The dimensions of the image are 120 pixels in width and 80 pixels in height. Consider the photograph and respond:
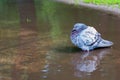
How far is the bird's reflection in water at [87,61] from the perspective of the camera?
652cm

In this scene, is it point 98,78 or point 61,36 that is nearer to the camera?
point 98,78

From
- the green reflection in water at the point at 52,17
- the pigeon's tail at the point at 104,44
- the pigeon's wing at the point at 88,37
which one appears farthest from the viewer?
the green reflection in water at the point at 52,17

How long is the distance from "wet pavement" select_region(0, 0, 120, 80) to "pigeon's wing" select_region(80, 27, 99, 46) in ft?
0.68

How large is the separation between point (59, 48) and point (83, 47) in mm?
662

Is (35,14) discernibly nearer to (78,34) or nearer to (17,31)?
(17,31)

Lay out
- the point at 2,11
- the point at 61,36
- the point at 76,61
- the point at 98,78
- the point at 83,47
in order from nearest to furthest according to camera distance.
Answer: the point at 98,78
the point at 76,61
the point at 83,47
the point at 61,36
the point at 2,11

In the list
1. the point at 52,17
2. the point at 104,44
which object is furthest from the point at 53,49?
the point at 52,17

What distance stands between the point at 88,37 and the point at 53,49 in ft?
2.71

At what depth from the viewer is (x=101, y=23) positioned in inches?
404

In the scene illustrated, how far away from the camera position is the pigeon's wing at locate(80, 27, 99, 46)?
7531mm

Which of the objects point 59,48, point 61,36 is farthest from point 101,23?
point 59,48

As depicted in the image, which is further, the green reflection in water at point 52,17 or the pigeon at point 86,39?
the green reflection in water at point 52,17

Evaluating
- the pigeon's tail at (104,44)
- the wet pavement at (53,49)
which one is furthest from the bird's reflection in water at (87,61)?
the pigeon's tail at (104,44)

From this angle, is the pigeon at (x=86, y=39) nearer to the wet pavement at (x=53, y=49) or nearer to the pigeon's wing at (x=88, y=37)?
the pigeon's wing at (x=88, y=37)
